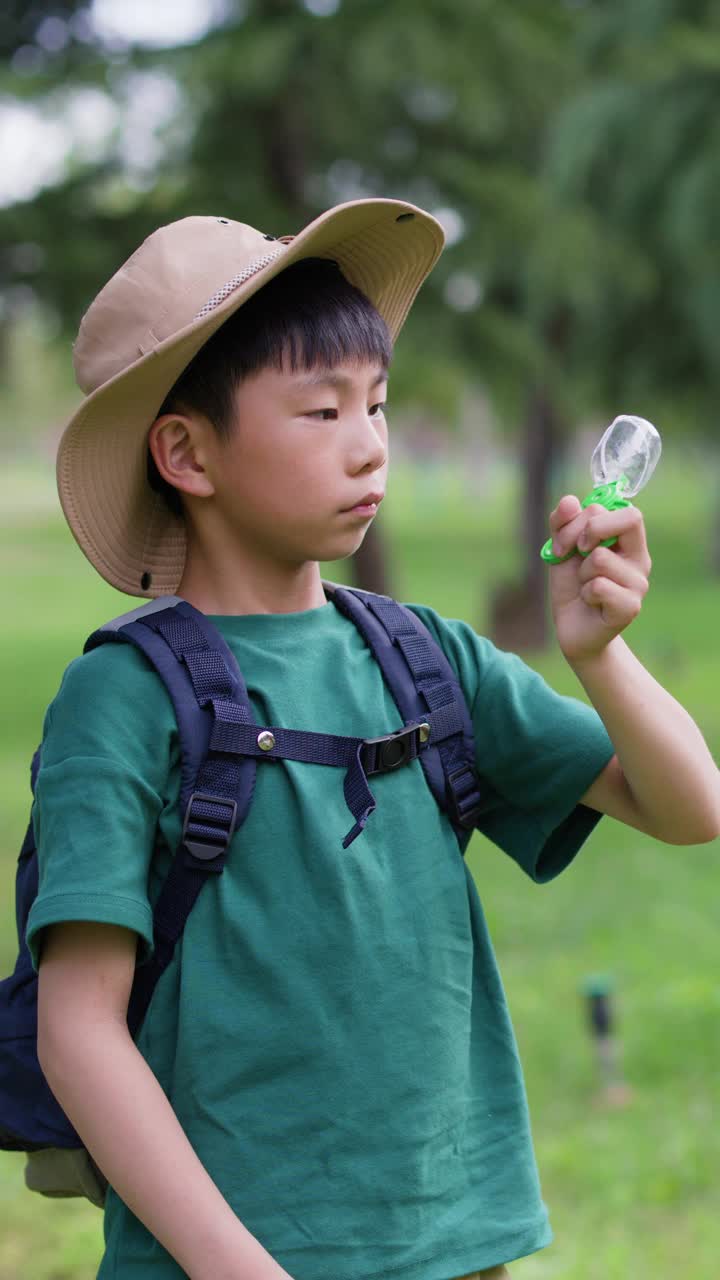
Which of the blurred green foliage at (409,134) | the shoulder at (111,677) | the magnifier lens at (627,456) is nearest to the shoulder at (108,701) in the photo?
the shoulder at (111,677)

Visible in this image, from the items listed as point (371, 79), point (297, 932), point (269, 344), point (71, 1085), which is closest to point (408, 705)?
point (297, 932)

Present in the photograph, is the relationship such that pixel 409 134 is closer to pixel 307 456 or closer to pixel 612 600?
pixel 307 456

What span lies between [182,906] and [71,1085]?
0.21m

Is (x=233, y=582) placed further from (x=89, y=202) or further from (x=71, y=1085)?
(x=89, y=202)

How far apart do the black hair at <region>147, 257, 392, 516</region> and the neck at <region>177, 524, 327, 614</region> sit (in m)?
0.16

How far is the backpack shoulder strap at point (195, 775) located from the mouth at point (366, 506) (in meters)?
0.21

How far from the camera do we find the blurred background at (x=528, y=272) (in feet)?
14.9

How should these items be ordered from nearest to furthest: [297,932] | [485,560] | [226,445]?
[297,932], [226,445], [485,560]

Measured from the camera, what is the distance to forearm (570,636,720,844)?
1705mm

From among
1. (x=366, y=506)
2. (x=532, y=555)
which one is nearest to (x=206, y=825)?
(x=366, y=506)

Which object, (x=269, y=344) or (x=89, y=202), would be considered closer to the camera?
(x=269, y=344)

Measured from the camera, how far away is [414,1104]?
1.73m

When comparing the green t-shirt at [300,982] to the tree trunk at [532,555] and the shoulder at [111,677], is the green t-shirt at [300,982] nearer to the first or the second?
the shoulder at [111,677]

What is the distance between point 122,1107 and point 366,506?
2.29ft
